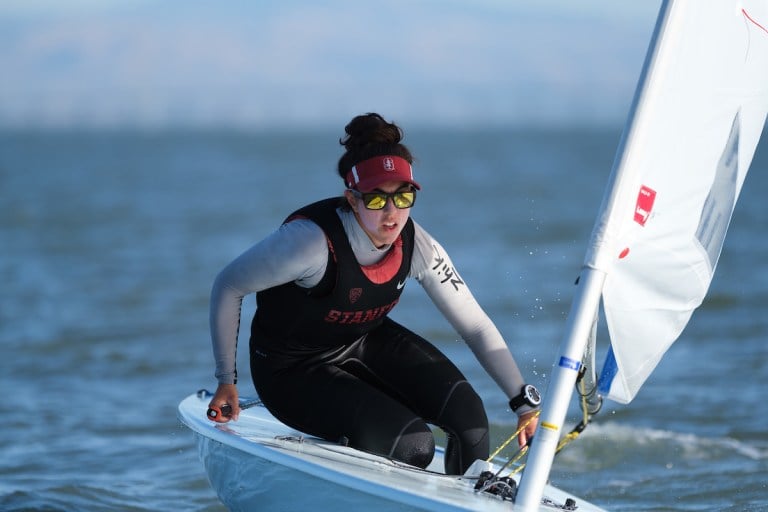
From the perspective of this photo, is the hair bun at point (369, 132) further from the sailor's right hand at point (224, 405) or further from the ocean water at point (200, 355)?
the ocean water at point (200, 355)

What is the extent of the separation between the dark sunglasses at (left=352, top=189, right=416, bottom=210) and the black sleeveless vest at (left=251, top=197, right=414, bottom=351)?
12cm

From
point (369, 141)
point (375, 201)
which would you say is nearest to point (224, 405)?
point (375, 201)

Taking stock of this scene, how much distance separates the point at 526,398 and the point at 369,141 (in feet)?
2.94

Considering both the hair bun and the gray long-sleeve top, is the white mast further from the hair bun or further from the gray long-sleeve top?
the hair bun

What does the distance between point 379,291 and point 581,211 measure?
733 inches

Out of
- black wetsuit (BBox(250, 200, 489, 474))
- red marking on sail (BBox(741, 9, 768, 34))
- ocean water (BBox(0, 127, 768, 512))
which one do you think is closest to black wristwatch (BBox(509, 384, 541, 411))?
black wetsuit (BBox(250, 200, 489, 474))

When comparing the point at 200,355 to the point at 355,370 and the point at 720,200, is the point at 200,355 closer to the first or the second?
the point at 355,370

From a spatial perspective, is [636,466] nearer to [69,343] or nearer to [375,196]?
[375,196]

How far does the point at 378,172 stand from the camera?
3.24 meters

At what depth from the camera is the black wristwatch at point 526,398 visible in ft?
11.2

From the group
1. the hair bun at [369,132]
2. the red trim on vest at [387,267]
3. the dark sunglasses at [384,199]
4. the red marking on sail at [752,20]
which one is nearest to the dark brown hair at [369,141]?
the hair bun at [369,132]

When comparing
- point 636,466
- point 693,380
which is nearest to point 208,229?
point 693,380

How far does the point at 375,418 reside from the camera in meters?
3.35

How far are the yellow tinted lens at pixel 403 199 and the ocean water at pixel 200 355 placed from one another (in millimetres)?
1997
